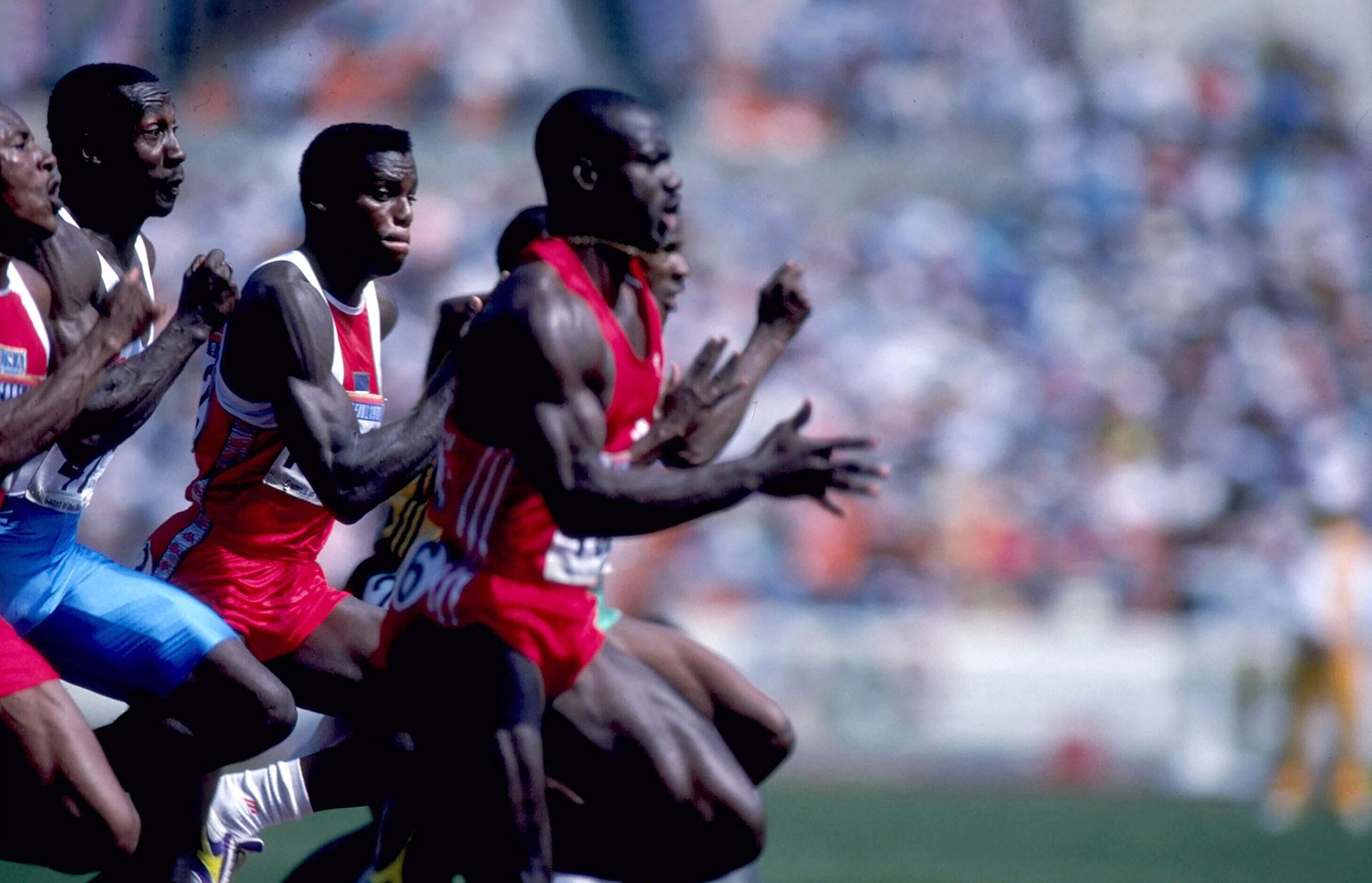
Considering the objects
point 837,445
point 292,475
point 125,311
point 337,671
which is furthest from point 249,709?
point 837,445

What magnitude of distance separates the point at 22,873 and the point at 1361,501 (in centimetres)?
1250

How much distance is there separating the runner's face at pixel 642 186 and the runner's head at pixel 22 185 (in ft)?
4.73

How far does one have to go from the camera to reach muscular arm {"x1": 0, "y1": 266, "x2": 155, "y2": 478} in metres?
4.87

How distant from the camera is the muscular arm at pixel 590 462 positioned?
188 inches

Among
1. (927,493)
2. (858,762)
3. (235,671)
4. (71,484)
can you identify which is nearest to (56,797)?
(235,671)

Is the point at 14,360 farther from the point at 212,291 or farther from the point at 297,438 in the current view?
the point at 297,438

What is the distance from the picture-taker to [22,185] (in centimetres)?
506

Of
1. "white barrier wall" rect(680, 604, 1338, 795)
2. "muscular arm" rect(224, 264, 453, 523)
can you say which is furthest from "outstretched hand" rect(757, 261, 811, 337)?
"white barrier wall" rect(680, 604, 1338, 795)

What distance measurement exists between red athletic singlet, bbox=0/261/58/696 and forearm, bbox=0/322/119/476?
0.20m

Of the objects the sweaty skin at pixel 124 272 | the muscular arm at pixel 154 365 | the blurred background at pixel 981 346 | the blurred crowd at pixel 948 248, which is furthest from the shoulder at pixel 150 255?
the blurred crowd at pixel 948 248

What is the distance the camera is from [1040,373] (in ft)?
62.4

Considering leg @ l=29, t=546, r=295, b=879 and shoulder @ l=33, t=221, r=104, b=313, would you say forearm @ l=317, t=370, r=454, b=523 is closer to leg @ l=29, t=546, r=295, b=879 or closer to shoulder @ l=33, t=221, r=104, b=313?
leg @ l=29, t=546, r=295, b=879

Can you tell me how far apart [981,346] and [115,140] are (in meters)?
14.4

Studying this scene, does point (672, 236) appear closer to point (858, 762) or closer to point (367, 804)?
point (367, 804)
